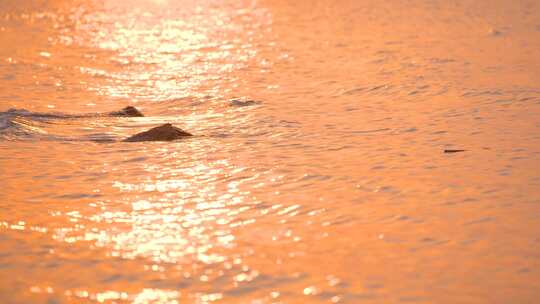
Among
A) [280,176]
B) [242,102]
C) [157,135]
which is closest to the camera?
[280,176]

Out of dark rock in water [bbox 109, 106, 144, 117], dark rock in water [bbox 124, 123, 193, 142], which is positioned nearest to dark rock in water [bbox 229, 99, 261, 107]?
dark rock in water [bbox 109, 106, 144, 117]

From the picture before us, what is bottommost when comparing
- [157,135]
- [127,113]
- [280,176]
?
[280,176]

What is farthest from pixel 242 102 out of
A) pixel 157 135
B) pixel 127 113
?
pixel 157 135

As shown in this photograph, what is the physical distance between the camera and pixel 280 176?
6566mm

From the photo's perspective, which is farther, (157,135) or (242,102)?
(242,102)

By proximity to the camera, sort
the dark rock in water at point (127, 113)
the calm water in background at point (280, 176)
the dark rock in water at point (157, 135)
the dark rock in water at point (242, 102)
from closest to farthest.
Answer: the calm water in background at point (280, 176) → the dark rock in water at point (157, 135) → the dark rock in water at point (127, 113) → the dark rock in water at point (242, 102)

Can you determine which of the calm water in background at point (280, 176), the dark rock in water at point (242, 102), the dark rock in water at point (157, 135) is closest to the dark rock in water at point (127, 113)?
the calm water in background at point (280, 176)

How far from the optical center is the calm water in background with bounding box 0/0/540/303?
4.52 m

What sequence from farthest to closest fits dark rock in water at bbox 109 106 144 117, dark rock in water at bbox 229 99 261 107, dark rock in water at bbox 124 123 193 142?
dark rock in water at bbox 229 99 261 107, dark rock in water at bbox 109 106 144 117, dark rock in water at bbox 124 123 193 142

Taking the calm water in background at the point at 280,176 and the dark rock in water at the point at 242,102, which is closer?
the calm water in background at the point at 280,176

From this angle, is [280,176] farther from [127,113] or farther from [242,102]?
[242,102]

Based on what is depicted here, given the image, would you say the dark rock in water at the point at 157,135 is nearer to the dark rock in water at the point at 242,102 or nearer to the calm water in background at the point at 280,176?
the calm water in background at the point at 280,176

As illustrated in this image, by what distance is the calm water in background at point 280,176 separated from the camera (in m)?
4.52

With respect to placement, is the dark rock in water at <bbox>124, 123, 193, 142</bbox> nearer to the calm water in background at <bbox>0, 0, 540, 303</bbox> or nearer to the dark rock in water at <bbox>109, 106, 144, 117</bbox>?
the calm water in background at <bbox>0, 0, 540, 303</bbox>
